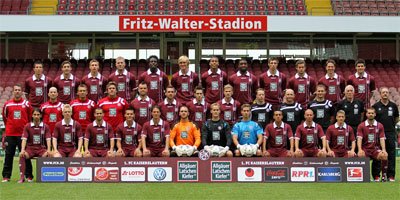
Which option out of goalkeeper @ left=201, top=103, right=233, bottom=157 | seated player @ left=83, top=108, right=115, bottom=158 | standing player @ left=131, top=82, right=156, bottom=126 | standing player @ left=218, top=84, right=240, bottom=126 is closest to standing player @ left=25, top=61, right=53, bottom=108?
seated player @ left=83, top=108, right=115, bottom=158

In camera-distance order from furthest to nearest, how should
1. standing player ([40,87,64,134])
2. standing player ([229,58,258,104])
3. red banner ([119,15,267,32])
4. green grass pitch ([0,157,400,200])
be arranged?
red banner ([119,15,267,32]) < standing player ([229,58,258,104]) < standing player ([40,87,64,134]) < green grass pitch ([0,157,400,200])

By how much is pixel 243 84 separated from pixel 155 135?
2.15 meters

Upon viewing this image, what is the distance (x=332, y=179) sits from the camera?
445 inches

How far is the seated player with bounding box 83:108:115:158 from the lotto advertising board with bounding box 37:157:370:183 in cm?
64

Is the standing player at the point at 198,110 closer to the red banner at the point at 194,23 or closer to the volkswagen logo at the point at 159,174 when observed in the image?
the volkswagen logo at the point at 159,174

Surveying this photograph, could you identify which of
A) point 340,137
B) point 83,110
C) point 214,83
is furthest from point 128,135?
point 340,137

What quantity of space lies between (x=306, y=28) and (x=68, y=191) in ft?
51.5

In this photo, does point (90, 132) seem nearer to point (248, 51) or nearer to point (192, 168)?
point (192, 168)

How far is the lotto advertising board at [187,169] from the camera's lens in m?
11.2

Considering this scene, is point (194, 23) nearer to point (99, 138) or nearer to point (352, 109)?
point (352, 109)

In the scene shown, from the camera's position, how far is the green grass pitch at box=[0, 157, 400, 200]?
9.41 meters

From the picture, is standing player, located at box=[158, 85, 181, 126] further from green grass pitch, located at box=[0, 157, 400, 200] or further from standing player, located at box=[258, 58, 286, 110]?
green grass pitch, located at box=[0, 157, 400, 200]

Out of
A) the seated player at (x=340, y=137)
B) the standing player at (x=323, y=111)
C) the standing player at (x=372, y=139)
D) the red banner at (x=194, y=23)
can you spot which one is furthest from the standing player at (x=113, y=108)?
the red banner at (x=194, y=23)

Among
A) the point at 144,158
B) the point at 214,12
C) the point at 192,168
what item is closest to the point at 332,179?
the point at 192,168
